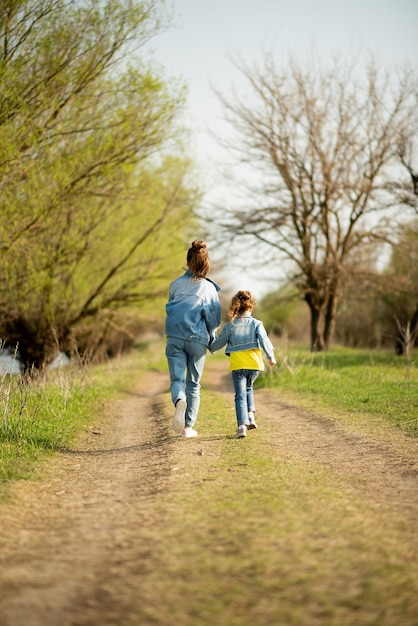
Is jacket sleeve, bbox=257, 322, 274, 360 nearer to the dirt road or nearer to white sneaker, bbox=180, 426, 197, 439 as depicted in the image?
the dirt road

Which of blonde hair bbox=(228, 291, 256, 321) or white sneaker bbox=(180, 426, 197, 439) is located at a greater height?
blonde hair bbox=(228, 291, 256, 321)

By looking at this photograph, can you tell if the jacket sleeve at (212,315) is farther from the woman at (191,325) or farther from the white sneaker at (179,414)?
the white sneaker at (179,414)

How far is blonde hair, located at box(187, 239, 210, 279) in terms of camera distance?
23.9ft

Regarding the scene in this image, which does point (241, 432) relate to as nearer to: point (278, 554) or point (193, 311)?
point (193, 311)

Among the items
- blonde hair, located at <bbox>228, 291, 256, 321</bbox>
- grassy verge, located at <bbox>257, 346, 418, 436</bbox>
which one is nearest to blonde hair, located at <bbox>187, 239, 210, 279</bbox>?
blonde hair, located at <bbox>228, 291, 256, 321</bbox>

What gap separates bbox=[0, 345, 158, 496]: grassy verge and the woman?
1669 mm

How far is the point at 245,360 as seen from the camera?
763cm

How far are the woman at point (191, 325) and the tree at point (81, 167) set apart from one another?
5.96 metres

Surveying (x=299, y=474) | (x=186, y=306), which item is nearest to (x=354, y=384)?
(x=186, y=306)

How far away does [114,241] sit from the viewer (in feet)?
66.6

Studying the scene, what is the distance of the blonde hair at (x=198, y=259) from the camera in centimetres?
729

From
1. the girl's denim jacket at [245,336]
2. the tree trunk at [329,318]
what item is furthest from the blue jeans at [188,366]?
the tree trunk at [329,318]

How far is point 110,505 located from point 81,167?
11353 mm

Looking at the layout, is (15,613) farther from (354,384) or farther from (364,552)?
(354,384)
